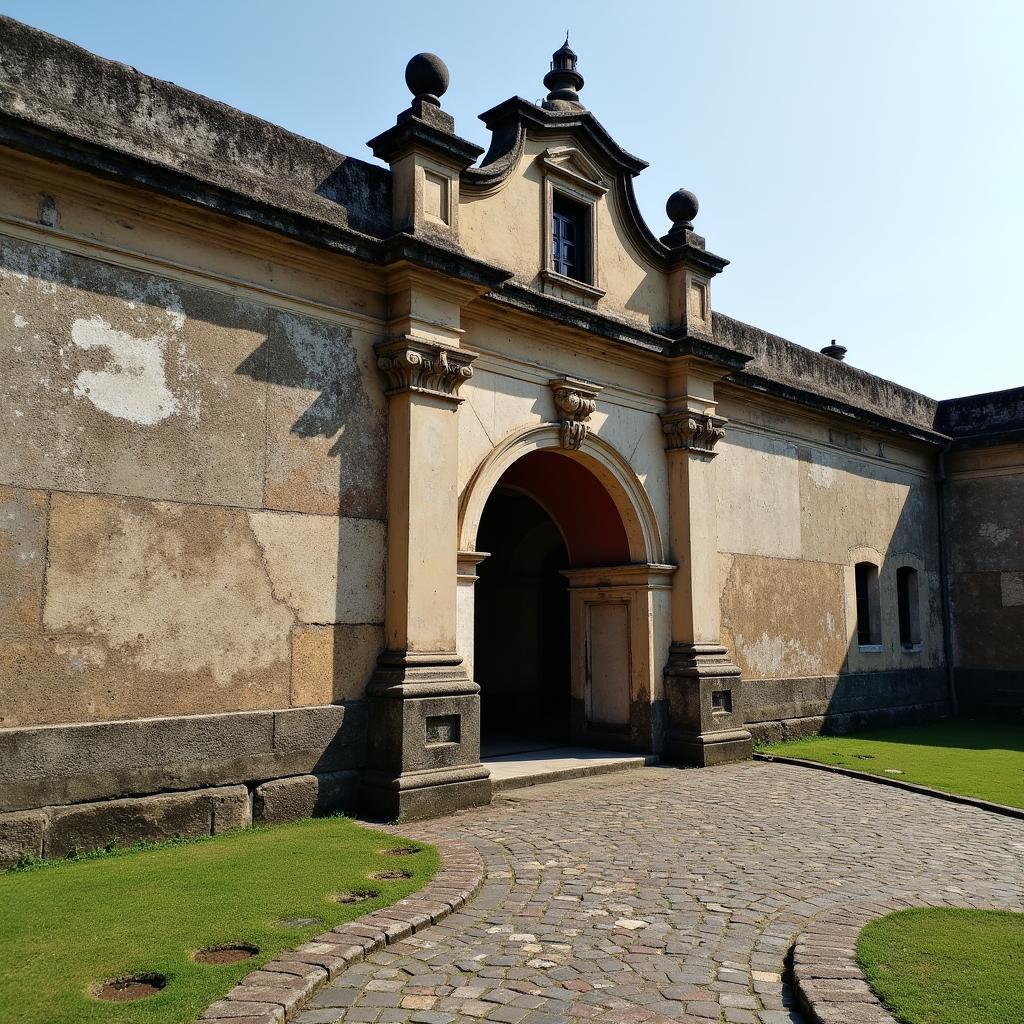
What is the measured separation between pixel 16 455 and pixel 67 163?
83.0 inches

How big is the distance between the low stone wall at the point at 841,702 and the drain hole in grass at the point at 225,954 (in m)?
8.77

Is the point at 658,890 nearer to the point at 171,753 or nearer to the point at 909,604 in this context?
the point at 171,753

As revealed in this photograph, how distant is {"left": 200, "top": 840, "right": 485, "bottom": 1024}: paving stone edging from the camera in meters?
3.73

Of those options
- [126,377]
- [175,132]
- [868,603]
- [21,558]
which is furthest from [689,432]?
[21,558]

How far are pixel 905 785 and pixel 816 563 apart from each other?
494 centimetres

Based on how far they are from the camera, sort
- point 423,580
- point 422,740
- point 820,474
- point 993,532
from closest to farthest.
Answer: point 422,740 → point 423,580 → point 820,474 → point 993,532

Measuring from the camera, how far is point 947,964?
4207 millimetres

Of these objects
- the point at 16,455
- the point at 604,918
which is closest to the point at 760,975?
the point at 604,918

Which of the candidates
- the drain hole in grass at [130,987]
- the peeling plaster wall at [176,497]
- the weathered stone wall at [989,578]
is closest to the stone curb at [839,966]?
the drain hole in grass at [130,987]

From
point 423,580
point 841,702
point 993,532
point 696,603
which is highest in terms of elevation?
point 993,532

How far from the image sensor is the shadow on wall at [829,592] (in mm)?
12367

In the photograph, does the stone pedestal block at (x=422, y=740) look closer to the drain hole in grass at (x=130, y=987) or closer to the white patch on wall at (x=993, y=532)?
the drain hole in grass at (x=130, y=987)

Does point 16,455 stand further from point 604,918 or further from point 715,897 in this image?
point 715,897

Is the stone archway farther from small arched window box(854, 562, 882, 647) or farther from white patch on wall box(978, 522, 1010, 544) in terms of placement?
white patch on wall box(978, 522, 1010, 544)
